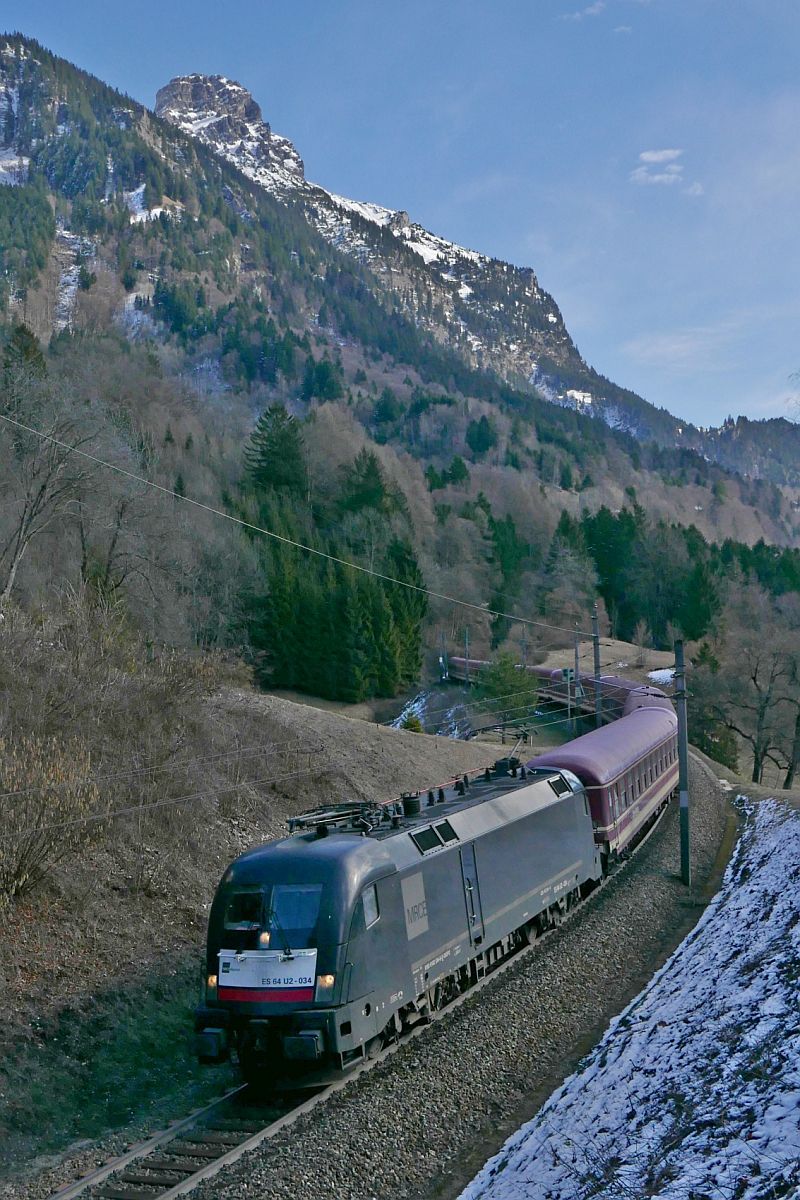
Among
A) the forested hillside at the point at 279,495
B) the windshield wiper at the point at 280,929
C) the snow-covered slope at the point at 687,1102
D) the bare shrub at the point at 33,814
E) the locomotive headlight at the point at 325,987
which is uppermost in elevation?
the forested hillside at the point at 279,495

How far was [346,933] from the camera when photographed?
11.5m

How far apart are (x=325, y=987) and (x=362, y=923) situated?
0.89m

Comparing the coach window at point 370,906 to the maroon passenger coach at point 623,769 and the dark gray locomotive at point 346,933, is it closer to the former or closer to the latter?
the dark gray locomotive at point 346,933

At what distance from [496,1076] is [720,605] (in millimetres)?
80237

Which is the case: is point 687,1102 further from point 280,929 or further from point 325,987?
point 280,929

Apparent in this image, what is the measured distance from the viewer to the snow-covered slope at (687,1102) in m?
7.49

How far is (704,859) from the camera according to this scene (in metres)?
26.6

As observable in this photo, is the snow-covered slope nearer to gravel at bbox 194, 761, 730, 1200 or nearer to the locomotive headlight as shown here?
gravel at bbox 194, 761, 730, 1200

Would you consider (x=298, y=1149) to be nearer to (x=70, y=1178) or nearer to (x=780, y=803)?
(x=70, y=1178)

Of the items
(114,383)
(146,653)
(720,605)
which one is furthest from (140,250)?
(146,653)

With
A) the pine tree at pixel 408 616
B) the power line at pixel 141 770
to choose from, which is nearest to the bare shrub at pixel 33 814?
the power line at pixel 141 770

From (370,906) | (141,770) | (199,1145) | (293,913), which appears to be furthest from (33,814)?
(199,1145)

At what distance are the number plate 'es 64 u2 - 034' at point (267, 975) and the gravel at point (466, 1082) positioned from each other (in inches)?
52.6

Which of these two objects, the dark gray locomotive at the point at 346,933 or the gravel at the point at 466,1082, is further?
the dark gray locomotive at the point at 346,933
